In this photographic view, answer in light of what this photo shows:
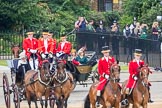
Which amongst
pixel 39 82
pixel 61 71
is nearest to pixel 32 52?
Answer: pixel 39 82

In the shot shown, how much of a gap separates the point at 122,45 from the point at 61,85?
20509mm

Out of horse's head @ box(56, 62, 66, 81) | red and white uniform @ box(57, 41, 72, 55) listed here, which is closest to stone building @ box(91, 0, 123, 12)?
red and white uniform @ box(57, 41, 72, 55)

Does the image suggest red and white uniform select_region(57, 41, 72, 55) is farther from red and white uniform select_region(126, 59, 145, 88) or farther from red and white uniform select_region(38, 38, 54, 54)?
red and white uniform select_region(126, 59, 145, 88)

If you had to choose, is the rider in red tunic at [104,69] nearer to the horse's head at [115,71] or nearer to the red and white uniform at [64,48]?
the horse's head at [115,71]

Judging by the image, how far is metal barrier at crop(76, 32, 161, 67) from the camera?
38.0m

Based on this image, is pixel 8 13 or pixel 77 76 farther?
pixel 8 13

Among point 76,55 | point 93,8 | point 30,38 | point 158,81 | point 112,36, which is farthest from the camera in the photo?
point 93,8

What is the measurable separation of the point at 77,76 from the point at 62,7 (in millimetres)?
29326

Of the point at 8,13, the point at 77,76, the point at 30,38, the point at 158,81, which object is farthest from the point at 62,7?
the point at 30,38

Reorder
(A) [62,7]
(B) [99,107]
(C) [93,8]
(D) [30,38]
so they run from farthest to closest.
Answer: (C) [93,8] → (A) [62,7] → (D) [30,38] → (B) [99,107]

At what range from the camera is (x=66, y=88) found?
72.3 feet

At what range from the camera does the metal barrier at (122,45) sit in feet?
125

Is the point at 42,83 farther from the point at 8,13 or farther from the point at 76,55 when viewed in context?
the point at 8,13

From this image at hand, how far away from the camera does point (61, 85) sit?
858 inches
